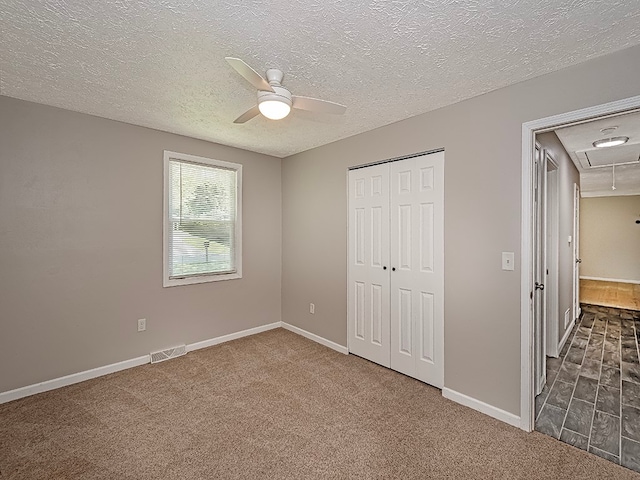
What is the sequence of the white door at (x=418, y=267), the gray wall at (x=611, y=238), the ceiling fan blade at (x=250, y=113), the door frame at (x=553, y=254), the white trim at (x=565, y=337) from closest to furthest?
the ceiling fan blade at (x=250, y=113) < the white door at (x=418, y=267) < the door frame at (x=553, y=254) < the white trim at (x=565, y=337) < the gray wall at (x=611, y=238)

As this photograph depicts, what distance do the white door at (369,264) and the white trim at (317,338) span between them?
0.13 m

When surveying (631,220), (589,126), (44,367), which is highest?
(589,126)

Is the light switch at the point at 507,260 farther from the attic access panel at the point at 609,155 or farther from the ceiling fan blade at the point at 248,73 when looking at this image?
the attic access panel at the point at 609,155

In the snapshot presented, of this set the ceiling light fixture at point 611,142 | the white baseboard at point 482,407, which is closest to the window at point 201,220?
the white baseboard at point 482,407

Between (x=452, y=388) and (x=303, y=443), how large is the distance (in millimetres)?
1387

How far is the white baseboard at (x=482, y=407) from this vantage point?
2262mm

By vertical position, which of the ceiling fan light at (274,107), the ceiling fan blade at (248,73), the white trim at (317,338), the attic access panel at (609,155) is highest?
the attic access panel at (609,155)

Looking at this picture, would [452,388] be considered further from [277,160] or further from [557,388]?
[277,160]

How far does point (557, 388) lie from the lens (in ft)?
9.13

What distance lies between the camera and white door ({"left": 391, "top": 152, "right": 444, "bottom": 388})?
277 cm

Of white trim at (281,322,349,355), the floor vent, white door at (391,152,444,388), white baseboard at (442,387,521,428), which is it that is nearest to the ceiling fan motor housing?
white door at (391,152,444,388)

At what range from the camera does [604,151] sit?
12.7ft

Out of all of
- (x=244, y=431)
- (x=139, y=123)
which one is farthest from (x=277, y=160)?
(x=244, y=431)

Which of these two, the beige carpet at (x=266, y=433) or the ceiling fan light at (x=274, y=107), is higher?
the ceiling fan light at (x=274, y=107)
